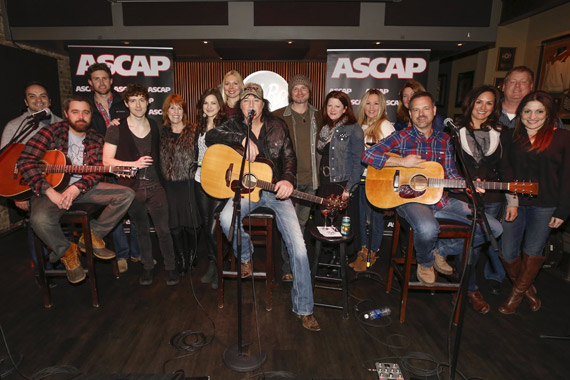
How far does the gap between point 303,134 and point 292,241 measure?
155 cm

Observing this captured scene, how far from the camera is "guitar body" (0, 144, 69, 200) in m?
3.32

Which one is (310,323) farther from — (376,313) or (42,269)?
(42,269)

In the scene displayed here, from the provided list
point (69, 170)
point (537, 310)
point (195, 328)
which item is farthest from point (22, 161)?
point (537, 310)

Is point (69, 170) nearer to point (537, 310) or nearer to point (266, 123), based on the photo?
point (266, 123)

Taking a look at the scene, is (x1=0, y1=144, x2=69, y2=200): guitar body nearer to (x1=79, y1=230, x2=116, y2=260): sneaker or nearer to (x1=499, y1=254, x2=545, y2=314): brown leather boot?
(x1=79, y1=230, x2=116, y2=260): sneaker

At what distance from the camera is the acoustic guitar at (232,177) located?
10.3 feet

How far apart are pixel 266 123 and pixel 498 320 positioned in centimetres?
294

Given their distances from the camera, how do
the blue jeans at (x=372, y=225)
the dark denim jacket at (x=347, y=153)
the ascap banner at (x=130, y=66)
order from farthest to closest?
the ascap banner at (x=130, y=66)
the blue jeans at (x=372, y=225)
the dark denim jacket at (x=347, y=153)

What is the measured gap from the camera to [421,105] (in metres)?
3.10

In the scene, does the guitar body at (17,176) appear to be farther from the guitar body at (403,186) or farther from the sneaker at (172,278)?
the guitar body at (403,186)

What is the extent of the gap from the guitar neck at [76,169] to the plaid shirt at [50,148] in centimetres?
6

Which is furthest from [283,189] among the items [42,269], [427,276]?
[42,269]

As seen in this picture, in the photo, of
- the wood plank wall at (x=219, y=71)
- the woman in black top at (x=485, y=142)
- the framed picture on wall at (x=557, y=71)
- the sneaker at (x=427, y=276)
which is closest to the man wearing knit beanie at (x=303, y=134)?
the sneaker at (x=427, y=276)

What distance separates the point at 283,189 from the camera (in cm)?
306
